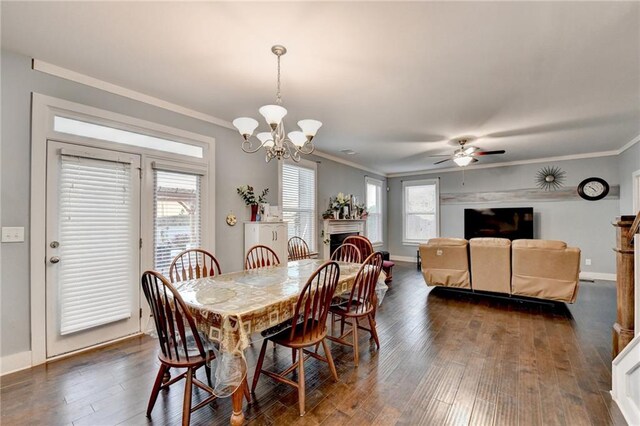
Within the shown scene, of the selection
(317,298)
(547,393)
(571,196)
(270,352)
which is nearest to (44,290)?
(270,352)

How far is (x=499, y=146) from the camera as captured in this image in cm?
524

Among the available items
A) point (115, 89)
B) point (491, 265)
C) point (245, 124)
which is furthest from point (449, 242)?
point (115, 89)

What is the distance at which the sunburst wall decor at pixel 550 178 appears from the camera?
20.4 ft

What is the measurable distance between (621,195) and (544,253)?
3409 mm

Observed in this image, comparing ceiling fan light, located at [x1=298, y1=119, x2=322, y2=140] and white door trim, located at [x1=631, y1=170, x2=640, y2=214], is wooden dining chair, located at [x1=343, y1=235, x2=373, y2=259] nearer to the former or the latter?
ceiling fan light, located at [x1=298, y1=119, x2=322, y2=140]

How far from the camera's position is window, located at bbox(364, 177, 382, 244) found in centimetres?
759

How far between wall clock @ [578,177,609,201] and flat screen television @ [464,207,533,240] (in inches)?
37.2

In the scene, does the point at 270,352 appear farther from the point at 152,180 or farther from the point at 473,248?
the point at 473,248

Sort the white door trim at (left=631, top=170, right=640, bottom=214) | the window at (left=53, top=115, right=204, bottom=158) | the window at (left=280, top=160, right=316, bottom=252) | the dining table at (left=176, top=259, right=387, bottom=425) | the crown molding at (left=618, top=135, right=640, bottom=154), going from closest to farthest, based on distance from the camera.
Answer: the dining table at (left=176, top=259, right=387, bottom=425)
the window at (left=53, top=115, right=204, bottom=158)
the crown molding at (left=618, top=135, right=640, bottom=154)
the white door trim at (left=631, top=170, right=640, bottom=214)
the window at (left=280, top=160, right=316, bottom=252)

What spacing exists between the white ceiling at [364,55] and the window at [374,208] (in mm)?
3755

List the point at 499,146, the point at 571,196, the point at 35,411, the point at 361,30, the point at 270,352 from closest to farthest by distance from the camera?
the point at 35,411 → the point at 361,30 → the point at 270,352 → the point at 499,146 → the point at 571,196

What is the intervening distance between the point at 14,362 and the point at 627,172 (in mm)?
8711

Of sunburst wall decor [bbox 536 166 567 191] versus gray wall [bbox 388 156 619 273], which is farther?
sunburst wall decor [bbox 536 166 567 191]

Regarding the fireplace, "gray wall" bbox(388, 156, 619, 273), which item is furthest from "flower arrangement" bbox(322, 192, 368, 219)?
"gray wall" bbox(388, 156, 619, 273)
